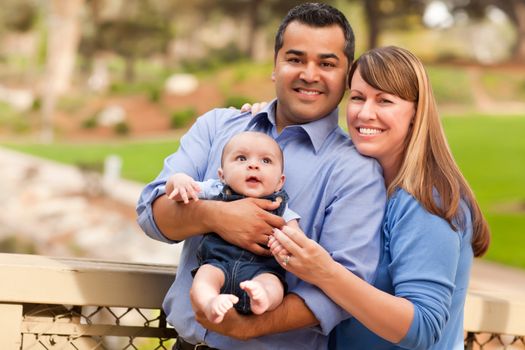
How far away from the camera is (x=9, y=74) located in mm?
16328

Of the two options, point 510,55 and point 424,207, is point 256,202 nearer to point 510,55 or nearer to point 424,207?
point 424,207

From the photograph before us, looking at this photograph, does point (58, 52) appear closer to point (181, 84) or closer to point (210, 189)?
point (181, 84)

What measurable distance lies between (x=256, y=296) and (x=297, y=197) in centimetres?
A: 33

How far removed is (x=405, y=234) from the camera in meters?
1.94

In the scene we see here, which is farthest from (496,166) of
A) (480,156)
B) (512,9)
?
(512,9)

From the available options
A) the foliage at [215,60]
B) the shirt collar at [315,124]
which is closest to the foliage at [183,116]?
the foliage at [215,60]

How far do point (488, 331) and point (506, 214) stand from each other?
43.7 feet

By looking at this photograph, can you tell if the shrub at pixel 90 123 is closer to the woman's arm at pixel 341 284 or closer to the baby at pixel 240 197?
the baby at pixel 240 197

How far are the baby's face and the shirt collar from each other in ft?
0.38

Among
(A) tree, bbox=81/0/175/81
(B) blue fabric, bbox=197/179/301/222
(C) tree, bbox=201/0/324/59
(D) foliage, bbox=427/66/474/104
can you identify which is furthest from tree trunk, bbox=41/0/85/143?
(B) blue fabric, bbox=197/179/301/222

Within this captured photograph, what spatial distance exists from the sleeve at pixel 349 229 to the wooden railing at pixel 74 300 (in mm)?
495

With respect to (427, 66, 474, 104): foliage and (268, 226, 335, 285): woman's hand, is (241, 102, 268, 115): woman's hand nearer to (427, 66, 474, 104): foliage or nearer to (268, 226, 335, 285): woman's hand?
(268, 226, 335, 285): woman's hand

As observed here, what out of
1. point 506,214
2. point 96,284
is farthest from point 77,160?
point 96,284

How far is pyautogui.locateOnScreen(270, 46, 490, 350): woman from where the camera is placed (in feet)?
6.15
